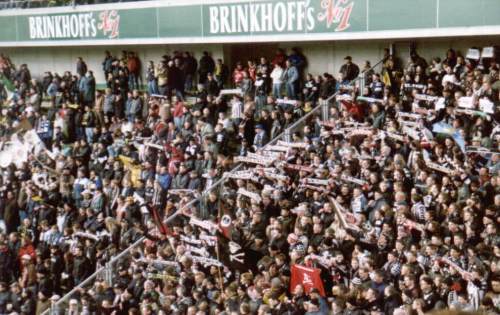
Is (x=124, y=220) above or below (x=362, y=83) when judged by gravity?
below

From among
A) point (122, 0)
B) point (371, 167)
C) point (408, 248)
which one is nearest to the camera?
point (408, 248)

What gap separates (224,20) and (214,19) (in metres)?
0.40

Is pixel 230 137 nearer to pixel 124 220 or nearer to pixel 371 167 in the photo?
pixel 124 220

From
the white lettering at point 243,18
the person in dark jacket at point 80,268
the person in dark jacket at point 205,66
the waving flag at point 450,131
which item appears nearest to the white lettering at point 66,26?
the person in dark jacket at point 205,66

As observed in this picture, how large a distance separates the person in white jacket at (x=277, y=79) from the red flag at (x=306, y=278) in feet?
25.4

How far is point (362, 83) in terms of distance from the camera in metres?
16.5

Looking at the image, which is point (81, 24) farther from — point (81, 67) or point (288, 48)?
point (288, 48)

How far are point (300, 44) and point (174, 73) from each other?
10.8 feet

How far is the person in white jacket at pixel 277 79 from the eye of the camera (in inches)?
710

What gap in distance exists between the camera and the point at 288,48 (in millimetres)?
20562

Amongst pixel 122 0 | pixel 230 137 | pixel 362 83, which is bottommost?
pixel 230 137

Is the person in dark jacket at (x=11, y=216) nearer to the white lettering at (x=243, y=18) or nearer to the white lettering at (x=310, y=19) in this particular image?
the white lettering at (x=243, y=18)

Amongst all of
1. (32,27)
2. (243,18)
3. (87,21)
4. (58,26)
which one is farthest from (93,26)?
(243,18)

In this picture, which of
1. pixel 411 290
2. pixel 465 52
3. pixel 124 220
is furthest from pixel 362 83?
pixel 411 290
